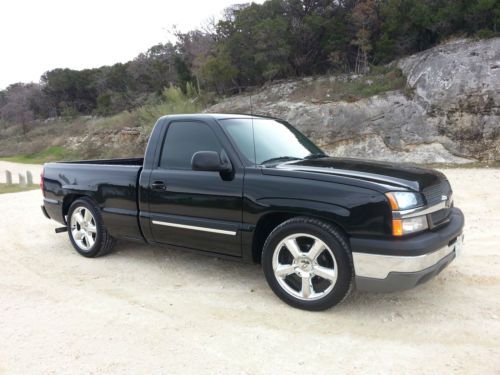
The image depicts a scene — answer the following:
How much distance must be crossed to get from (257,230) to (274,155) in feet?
2.69

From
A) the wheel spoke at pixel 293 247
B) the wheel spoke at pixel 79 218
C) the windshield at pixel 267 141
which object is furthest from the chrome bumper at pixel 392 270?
the wheel spoke at pixel 79 218

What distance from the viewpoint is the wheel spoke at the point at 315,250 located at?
3.50 metres

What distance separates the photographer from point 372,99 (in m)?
16.8

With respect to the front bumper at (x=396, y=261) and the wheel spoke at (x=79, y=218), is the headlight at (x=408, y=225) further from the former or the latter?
the wheel spoke at (x=79, y=218)

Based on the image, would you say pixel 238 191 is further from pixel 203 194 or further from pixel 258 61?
pixel 258 61

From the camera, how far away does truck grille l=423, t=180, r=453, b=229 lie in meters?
3.48

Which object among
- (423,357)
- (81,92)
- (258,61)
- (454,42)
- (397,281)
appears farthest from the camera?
(81,92)

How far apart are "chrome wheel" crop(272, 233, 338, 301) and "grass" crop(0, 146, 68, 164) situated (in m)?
28.4

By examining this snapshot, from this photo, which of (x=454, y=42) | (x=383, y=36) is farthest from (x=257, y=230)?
(x=383, y=36)

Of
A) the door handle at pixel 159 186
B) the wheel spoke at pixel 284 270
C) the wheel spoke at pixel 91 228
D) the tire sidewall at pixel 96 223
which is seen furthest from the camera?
the wheel spoke at pixel 91 228

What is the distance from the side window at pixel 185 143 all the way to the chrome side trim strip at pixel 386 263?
5.73 feet

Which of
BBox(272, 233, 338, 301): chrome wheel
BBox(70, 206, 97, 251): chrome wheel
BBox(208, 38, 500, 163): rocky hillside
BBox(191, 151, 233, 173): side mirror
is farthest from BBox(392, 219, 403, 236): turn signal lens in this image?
BBox(208, 38, 500, 163): rocky hillside

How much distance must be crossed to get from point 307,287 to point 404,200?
1.08 meters

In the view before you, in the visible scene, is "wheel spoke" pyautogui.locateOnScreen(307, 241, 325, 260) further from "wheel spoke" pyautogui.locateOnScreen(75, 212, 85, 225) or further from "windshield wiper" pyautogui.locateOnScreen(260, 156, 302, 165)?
"wheel spoke" pyautogui.locateOnScreen(75, 212, 85, 225)
